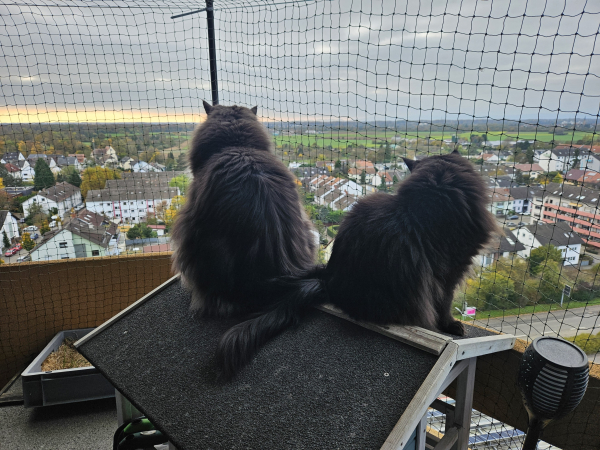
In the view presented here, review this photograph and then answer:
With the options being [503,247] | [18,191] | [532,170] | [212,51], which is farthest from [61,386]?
[532,170]

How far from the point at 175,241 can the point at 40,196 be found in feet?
5.22

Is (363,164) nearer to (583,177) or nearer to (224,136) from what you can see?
(224,136)

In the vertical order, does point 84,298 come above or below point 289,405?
below

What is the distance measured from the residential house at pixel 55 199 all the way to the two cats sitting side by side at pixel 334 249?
145 cm

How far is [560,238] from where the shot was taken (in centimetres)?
152

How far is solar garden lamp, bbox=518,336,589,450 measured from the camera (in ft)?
3.50

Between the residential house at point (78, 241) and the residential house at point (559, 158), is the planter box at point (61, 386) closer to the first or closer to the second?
the residential house at point (78, 241)

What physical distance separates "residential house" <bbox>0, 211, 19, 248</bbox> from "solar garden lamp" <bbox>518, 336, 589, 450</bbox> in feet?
11.3

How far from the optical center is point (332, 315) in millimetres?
1798

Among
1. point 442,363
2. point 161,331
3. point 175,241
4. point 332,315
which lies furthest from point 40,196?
point 442,363

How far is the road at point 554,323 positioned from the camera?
151cm

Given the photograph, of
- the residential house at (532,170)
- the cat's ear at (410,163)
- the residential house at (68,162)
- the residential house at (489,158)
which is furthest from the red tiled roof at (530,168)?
the residential house at (68,162)

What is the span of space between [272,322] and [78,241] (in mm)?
2294

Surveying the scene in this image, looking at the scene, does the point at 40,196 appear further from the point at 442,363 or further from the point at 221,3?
the point at 442,363
